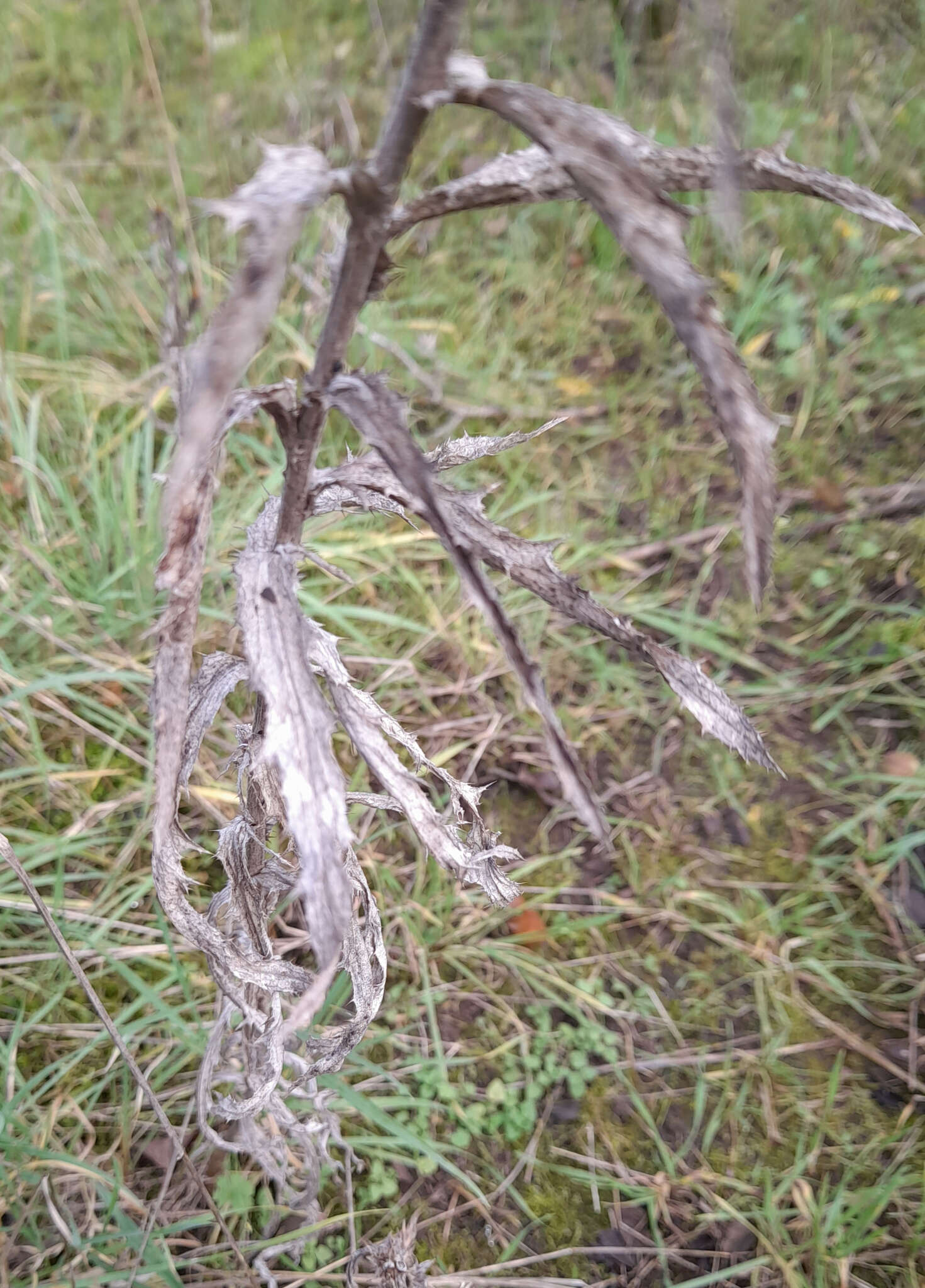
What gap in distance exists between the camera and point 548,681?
5.70ft

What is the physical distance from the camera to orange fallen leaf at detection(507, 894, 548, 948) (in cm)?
148

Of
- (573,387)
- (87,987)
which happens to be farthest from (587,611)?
(573,387)

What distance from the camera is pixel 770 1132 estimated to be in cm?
134

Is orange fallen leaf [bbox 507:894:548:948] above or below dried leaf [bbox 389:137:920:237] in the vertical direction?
below

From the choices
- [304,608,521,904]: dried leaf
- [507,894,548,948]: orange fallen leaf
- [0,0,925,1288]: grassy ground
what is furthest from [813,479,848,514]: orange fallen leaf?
[304,608,521,904]: dried leaf

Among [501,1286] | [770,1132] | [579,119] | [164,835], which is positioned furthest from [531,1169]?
[579,119]

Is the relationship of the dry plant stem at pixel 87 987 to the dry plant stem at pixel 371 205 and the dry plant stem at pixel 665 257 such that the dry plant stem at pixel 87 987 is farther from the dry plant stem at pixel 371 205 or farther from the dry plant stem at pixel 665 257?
the dry plant stem at pixel 665 257

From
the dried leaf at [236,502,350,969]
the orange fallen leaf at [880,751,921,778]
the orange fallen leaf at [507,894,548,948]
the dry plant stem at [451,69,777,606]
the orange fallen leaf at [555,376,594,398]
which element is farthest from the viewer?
the orange fallen leaf at [555,376,594,398]

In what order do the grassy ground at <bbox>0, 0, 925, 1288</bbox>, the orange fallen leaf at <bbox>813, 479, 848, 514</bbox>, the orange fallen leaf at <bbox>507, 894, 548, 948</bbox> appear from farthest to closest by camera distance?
the orange fallen leaf at <bbox>813, 479, 848, 514</bbox> < the orange fallen leaf at <bbox>507, 894, 548, 948</bbox> < the grassy ground at <bbox>0, 0, 925, 1288</bbox>

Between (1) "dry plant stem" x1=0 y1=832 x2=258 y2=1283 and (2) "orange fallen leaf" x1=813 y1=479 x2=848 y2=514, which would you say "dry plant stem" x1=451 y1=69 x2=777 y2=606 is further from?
(2) "orange fallen leaf" x1=813 y1=479 x2=848 y2=514

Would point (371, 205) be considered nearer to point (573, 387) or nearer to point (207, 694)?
point (207, 694)

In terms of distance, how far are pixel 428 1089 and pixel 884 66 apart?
10.4 ft

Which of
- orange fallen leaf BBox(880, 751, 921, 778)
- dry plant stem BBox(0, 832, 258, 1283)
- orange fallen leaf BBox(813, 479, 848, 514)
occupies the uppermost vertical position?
dry plant stem BBox(0, 832, 258, 1283)

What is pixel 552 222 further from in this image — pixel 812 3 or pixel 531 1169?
pixel 531 1169
